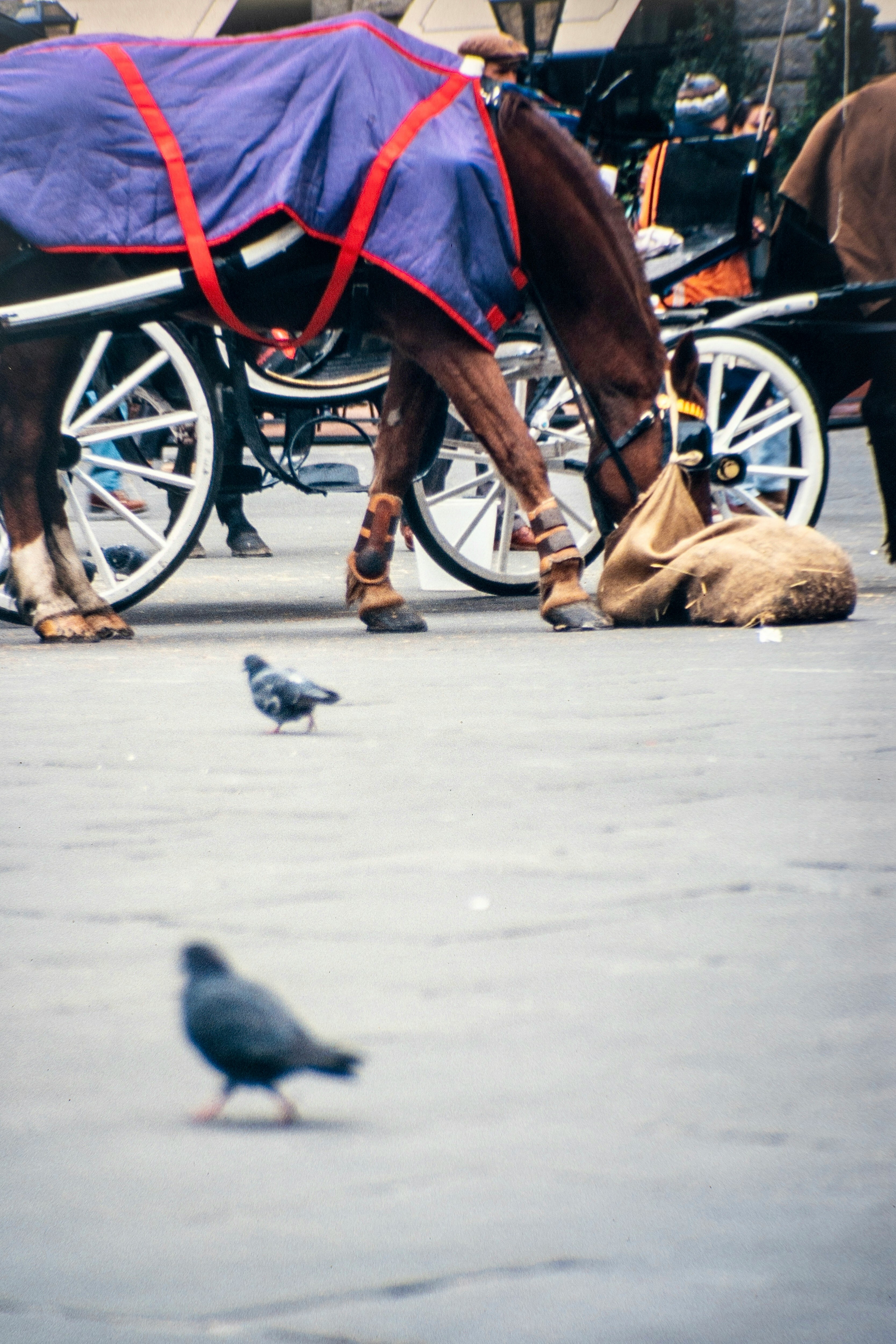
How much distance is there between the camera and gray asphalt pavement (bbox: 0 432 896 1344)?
1.17 meters

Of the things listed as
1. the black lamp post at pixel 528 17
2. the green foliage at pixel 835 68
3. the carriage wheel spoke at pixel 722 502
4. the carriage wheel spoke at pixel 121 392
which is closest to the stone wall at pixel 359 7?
the black lamp post at pixel 528 17

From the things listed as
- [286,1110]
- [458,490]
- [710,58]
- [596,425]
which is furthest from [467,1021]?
[710,58]

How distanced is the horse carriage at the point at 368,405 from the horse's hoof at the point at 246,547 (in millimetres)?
1086

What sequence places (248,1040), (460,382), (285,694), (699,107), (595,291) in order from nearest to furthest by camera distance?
(248,1040), (285,694), (460,382), (595,291), (699,107)

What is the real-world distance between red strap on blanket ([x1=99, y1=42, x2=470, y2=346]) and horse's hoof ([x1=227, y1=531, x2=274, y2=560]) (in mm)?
2767

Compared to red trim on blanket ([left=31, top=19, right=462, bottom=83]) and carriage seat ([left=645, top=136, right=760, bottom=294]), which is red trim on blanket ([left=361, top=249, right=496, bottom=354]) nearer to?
red trim on blanket ([left=31, top=19, right=462, bottom=83])

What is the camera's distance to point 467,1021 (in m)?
1.60

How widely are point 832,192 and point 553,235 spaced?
1.48m

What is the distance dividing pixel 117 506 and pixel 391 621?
0.83m

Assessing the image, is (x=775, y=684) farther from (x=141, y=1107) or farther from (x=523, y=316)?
(x=141, y=1107)

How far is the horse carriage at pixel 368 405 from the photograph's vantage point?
174 inches

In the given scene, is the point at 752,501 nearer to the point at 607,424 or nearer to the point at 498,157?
the point at 607,424

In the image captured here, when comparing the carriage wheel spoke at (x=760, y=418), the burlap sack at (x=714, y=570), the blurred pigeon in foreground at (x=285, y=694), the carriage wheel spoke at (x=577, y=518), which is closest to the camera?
the blurred pigeon in foreground at (x=285, y=694)

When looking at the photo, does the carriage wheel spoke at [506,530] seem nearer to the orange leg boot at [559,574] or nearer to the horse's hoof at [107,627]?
the orange leg boot at [559,574]
